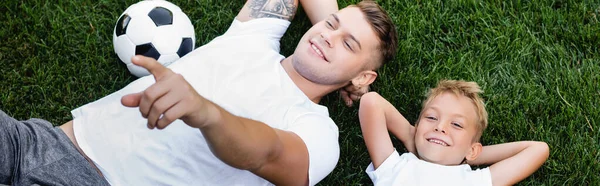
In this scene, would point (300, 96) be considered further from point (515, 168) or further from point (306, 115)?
point (515, 168)

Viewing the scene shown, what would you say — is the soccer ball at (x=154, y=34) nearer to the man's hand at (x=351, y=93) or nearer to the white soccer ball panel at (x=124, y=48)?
the white soccer ball panel at (x=124, y=48)

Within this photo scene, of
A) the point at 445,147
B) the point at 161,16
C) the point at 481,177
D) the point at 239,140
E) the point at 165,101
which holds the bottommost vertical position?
the point at 481,177

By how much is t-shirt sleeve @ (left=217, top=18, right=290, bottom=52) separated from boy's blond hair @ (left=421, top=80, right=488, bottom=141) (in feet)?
3.30

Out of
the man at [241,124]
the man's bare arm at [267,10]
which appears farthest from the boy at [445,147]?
the man's bare arm at [267,10]

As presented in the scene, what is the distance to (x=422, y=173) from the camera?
3.58m

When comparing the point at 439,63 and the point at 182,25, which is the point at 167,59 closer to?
the point at 182,25

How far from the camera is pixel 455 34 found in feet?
14.5

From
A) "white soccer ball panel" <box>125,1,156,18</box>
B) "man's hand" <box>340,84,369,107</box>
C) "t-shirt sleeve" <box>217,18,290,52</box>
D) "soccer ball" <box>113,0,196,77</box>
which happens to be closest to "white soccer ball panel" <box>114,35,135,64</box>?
"soccer ball" <box>113,0,196,77</box>

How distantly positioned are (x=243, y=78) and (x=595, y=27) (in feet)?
8.18

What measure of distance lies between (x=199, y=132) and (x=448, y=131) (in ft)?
4.54

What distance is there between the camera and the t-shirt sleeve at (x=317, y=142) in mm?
3125

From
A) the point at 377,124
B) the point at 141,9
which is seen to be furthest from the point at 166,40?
the point at 377,124

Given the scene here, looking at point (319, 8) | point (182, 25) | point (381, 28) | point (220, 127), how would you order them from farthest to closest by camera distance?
point (319, 8) < point (182, 25) < point (381, 28) < point (220, 127)

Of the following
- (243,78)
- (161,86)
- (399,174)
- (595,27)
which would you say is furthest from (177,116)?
(595,27)
